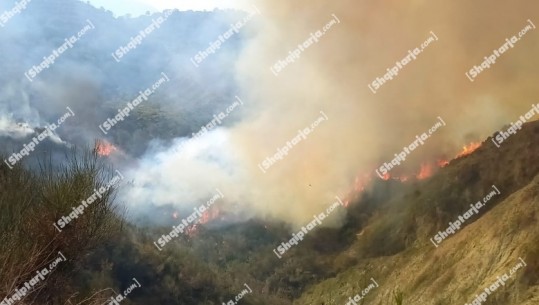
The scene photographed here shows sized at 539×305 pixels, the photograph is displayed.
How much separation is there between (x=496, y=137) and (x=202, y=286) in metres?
64.0

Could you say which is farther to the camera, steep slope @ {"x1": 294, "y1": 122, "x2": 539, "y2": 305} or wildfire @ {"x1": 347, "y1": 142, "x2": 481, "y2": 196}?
wildfire @ {"x1": 347, "y1": 142, "x2": 481, "y2": 196}

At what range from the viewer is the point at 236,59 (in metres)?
155

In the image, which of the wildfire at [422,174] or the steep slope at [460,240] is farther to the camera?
the wildfire at [422,174]

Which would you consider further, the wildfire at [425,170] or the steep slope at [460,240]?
the wildfire at [425,170]

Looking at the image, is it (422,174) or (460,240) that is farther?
(422,174)

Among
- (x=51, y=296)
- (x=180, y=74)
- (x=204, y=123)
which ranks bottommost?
(x=51, y=296)

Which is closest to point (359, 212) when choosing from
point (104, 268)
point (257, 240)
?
point (257, 240)

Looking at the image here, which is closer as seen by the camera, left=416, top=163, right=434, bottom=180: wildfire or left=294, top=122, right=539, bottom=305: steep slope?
left=294, top=122, right=539, bottom=305: steep slope

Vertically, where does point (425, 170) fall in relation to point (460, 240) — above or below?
below

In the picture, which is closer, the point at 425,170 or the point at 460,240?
the point at 460,240

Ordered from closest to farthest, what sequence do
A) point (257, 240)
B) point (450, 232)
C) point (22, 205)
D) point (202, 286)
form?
point (22, 205), point (202, 286), point (450, 232), point (257, 240)

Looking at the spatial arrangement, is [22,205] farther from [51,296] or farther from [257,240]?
[257,240]

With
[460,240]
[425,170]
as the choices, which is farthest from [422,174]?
[460,240]

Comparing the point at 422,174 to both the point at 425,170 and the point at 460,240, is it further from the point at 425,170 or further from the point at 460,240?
the point at 460,240
